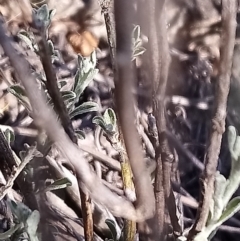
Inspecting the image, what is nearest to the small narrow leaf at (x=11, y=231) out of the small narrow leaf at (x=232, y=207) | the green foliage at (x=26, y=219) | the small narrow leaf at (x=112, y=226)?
the green foliage at (x=26, y=219)

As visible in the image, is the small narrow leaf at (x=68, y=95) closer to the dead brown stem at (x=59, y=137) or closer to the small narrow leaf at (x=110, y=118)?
the small narrow leaf at (x=110, y=118)

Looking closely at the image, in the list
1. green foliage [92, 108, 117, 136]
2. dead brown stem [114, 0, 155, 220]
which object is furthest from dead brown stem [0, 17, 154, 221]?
green foliage [92, 108, 117, 136]

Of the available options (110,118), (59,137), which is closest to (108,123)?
(110,118)

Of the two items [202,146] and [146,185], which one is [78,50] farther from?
[146,185]

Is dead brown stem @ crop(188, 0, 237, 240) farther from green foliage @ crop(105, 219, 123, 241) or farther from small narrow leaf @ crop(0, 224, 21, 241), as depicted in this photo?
small narrow leaf @ crop(0, 224, 21, 241)

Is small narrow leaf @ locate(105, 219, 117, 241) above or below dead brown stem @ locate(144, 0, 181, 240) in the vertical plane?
below

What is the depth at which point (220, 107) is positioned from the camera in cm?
57

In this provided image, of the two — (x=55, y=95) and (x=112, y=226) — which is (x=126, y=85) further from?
(x=112, y=226)

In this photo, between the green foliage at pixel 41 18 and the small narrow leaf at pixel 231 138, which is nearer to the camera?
the green foliage at pixel 41 18

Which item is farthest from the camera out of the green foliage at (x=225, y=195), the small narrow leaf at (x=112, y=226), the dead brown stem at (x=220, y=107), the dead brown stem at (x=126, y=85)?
the small narrow leaf at (x=112, y=226)

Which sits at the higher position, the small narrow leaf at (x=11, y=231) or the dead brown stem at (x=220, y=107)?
the dead brown stem at (x=220, y=107)

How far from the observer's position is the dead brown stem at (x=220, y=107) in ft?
1.66

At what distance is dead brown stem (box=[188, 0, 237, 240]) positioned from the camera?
1.66 ft

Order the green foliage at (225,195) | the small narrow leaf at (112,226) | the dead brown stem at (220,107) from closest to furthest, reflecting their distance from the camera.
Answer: the dead brown stem at (220,107) → the green foliage at (225,195) → the small narrow leaf at (112,226)
